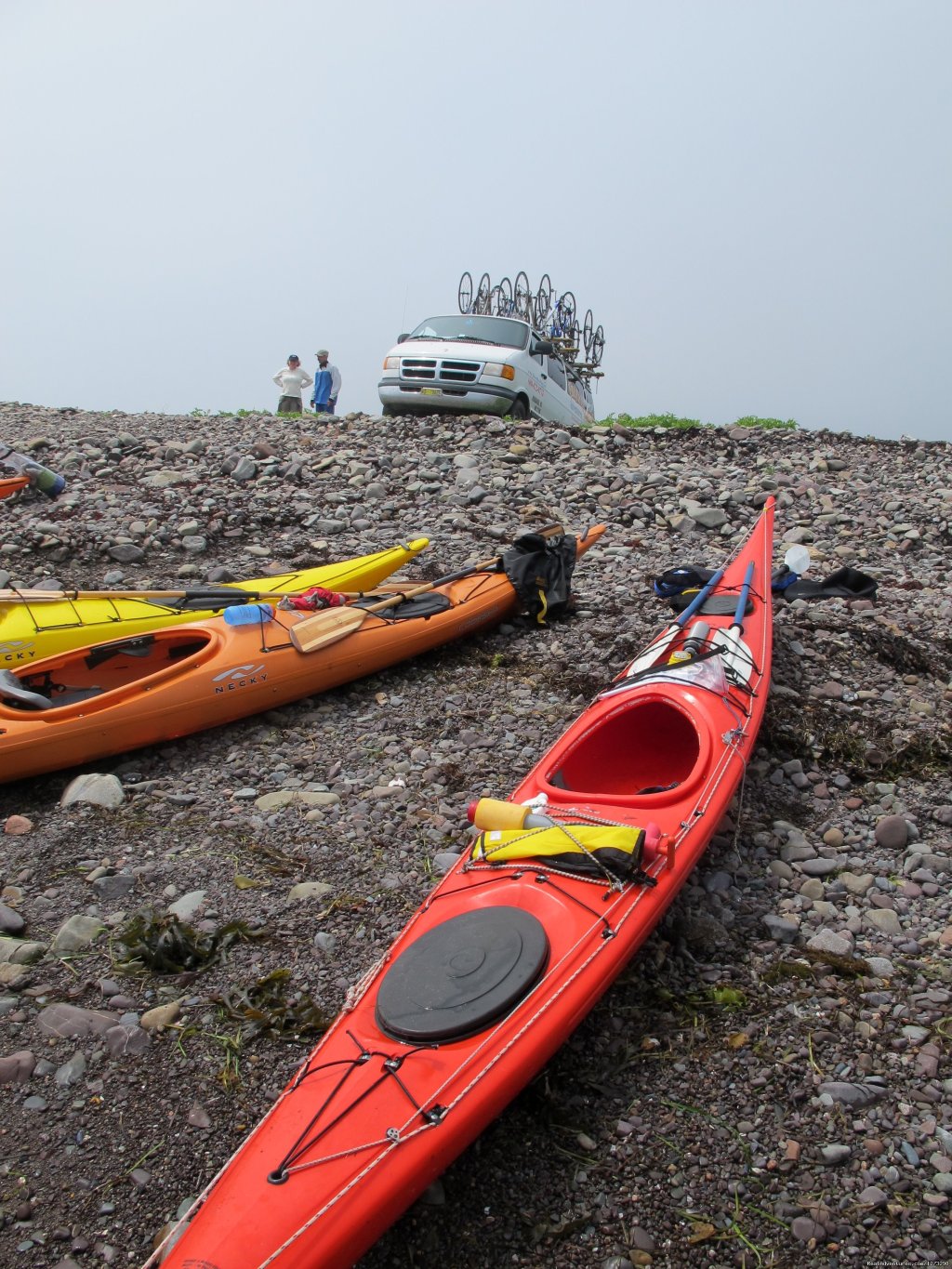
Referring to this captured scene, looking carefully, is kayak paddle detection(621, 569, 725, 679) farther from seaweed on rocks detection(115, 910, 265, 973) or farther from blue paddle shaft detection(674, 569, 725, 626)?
seaweed on rocks detection(115, 910, 265, 973)

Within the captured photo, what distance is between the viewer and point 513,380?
9938 millimetres

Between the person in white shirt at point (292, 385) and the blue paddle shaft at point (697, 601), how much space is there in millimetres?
9217

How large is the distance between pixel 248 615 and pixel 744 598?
8.83 feet

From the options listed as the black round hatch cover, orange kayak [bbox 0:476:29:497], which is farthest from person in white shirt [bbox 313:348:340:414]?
the black round hatch cover

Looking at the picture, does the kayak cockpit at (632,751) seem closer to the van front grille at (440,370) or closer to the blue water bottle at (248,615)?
the blue water bottle at (248,615)

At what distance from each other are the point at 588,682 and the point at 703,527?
2.94 m

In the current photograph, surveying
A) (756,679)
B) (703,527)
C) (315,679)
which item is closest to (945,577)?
(703,527)

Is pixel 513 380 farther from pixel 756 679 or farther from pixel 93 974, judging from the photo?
pixel 93 974

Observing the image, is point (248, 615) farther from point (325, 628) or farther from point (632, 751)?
point (632, 751)

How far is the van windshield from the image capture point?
1026 cm

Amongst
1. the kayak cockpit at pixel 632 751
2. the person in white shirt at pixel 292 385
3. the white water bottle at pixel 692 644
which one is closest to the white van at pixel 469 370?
the person in white shirt at pixel 292 385

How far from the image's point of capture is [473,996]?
234 cm

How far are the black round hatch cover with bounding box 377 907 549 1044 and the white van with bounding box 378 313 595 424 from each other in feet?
26.4

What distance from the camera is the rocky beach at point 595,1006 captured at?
2.15 m
